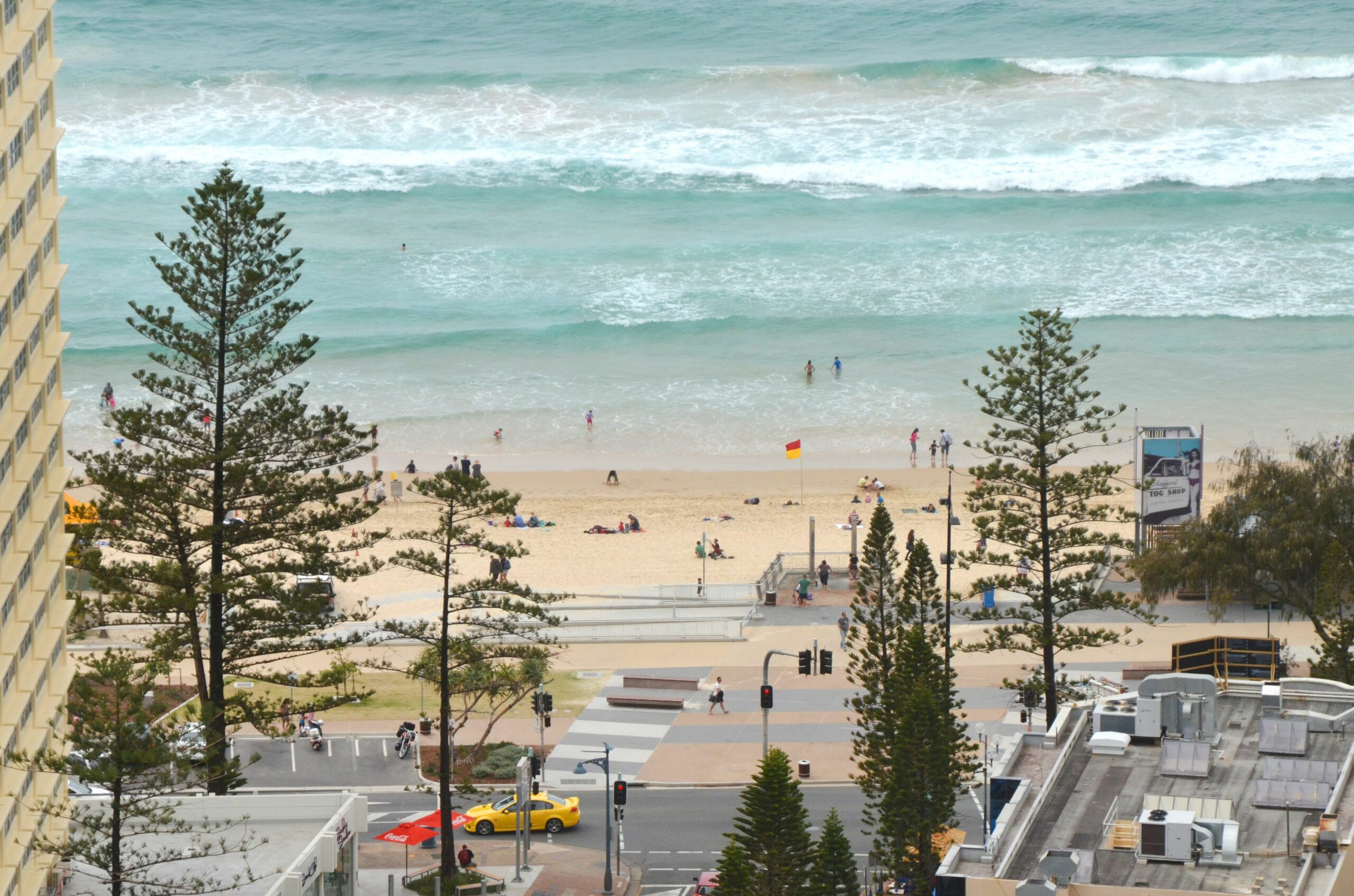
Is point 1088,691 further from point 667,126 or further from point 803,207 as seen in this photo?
point 667,126

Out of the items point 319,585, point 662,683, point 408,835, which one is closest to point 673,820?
point 408,835

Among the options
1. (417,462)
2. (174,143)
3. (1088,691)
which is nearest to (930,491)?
(417,462)

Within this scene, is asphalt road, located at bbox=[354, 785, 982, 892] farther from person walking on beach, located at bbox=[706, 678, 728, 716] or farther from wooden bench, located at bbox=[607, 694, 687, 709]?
wooden bench, located at bbox=[607, 694, 687, 709]

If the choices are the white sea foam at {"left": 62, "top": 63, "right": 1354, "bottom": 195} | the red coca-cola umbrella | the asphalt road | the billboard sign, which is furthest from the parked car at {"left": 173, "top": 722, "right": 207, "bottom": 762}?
the white sea foam at {"left": 62, "top": 63, "right": 1354, "bottom": 195}

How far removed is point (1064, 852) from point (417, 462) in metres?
43.8

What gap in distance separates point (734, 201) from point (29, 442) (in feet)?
242

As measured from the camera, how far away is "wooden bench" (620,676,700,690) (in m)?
44.9

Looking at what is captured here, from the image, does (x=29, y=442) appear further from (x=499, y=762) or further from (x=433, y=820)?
(x=499, y=762)

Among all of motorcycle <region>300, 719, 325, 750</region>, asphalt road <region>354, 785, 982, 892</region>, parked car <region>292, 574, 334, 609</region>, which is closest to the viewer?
asphalt road <region>354, 785, 982, 892</region>

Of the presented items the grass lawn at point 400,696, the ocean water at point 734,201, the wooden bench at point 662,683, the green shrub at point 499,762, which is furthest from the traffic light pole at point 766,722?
the ocean water at point 734,201

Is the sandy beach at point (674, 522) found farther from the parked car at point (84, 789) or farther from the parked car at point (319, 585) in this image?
the parked car at point (84, 789)

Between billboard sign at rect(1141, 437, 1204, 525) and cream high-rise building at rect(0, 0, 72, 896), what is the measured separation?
99.1 ft

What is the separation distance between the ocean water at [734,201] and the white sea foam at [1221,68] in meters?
0.19

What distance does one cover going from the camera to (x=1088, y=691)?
39.1 m
